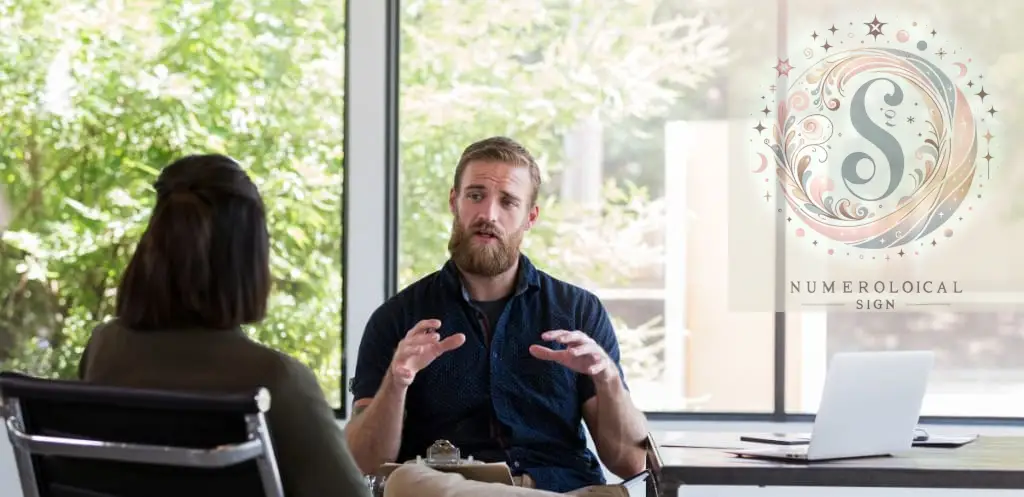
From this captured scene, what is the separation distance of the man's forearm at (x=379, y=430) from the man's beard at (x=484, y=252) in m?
0.36

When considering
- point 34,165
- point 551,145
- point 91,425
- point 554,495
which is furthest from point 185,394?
point 34,165

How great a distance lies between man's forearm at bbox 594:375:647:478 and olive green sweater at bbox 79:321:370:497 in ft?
4.07

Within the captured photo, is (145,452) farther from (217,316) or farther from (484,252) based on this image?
(484,252)

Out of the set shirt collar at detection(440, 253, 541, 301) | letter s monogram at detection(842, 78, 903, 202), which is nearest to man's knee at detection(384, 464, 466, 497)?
shirt collar at detection(440, 253, 541, 301)

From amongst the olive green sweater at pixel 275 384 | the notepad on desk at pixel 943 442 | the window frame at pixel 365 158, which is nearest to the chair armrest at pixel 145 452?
the olive green sweater at pixel 275 384

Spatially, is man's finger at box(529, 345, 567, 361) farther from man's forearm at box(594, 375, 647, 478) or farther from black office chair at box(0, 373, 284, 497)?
black office chair at box(0, 373, 284, 497)

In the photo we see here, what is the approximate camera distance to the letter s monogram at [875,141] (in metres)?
4.36

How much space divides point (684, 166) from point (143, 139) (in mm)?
1894

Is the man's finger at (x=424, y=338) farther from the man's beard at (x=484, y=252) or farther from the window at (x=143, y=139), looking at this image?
the window at (x=143, y=139)

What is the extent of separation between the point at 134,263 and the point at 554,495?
1.06 meters

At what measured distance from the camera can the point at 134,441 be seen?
5.46ft

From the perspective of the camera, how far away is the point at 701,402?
446cm

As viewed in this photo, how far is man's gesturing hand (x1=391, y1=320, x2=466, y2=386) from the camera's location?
8.77ft

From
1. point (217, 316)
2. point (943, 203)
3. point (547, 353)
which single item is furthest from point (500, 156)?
point (943, 203)
